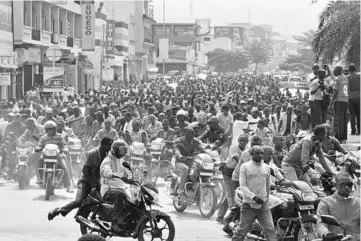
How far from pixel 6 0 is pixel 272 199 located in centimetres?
4402

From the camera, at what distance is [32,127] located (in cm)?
1791

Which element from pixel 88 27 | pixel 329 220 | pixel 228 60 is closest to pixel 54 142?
pixel 329 220

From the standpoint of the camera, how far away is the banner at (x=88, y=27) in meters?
73.6

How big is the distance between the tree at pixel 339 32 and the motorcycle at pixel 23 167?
1108cm

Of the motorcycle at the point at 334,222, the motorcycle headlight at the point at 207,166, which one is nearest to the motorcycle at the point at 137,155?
the motorcycle headlight at the point at 207,166

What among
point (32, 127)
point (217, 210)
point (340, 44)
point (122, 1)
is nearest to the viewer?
point (217, 210)

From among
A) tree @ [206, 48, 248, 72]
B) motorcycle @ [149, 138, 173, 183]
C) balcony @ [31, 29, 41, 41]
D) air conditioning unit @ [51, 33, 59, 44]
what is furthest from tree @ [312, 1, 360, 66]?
tree @ [206, 48, 248, 72]

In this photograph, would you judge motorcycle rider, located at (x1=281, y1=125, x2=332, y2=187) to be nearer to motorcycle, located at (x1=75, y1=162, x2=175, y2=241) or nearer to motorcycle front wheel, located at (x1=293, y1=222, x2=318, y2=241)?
motorcycle front wheel, located at (x1=293, y1=222, x2=318, y2=241)

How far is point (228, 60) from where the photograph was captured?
183m

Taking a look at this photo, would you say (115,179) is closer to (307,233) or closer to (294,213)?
(294,213)

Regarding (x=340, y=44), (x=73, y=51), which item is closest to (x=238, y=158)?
(x=340, y=44)

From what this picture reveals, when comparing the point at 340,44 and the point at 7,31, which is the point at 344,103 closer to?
the point at 340,44

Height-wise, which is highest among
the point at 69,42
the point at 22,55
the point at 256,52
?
the point at 256,52

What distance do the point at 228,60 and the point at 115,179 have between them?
6795 inches
